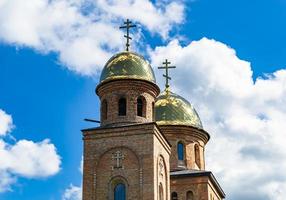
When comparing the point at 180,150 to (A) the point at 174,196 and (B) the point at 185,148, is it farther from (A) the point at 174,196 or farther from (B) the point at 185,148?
(A) the point at 174,196

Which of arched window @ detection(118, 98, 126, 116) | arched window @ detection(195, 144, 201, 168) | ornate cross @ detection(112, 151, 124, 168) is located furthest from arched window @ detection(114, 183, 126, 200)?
arched window @ detection(195, 144, 201, 168)

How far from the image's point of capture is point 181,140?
3164 cm

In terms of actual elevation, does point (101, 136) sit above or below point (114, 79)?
below

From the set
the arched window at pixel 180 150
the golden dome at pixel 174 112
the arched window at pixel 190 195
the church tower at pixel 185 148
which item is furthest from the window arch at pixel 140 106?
the arched window at pixel 180 150

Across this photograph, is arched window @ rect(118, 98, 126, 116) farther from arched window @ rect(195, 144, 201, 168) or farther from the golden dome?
arched window @ rect(195, 144, 201, 168)

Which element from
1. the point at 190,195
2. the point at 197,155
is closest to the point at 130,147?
the point at 190,195

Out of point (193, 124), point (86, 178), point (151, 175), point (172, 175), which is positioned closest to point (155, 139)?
point (151, 175)

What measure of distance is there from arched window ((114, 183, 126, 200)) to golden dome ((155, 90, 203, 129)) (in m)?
7.79

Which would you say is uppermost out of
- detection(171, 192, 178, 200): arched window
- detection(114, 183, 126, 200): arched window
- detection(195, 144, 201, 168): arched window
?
detection(195, 144, 201, 168): arched window

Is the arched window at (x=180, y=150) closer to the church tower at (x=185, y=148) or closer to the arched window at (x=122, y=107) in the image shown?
the church tower at (x=185, y=148)

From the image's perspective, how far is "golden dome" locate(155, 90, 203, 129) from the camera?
3186 centimetres

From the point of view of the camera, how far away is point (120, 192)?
2423 cm

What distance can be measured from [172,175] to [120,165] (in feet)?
20.3

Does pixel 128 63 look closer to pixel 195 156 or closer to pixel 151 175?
pixel 151 175
